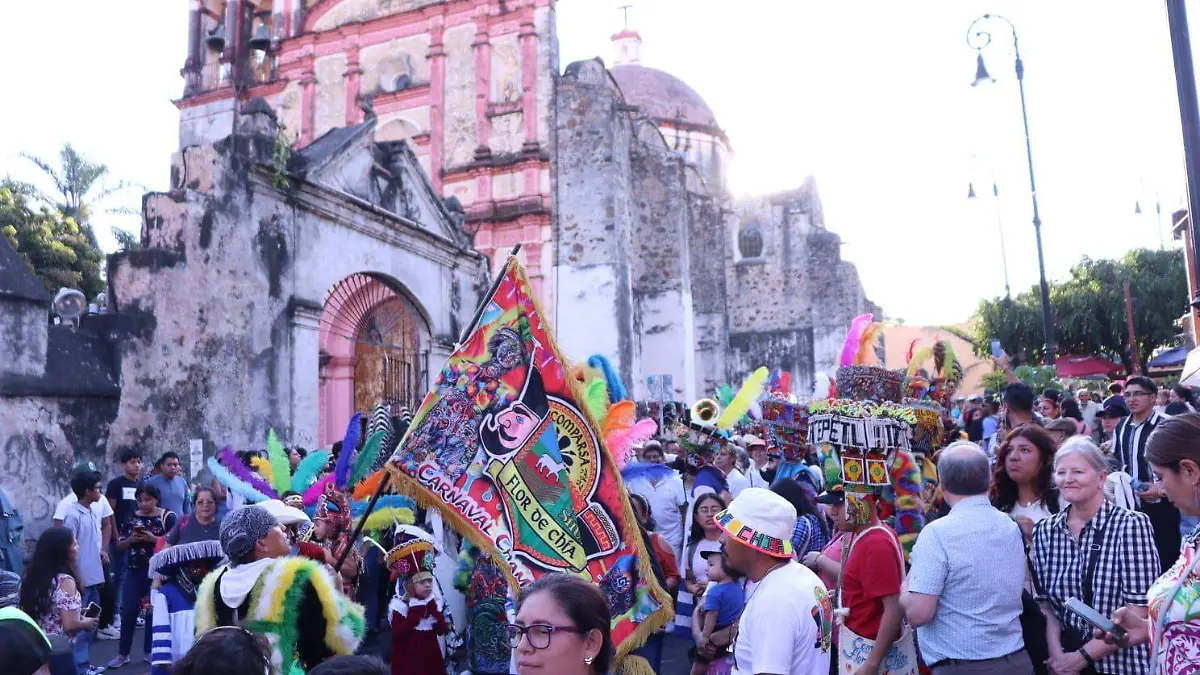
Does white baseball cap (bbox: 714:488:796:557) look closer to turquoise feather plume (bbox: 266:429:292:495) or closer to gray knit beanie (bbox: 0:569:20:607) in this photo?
gray knit beanie (bbox: 0:569:20:607)

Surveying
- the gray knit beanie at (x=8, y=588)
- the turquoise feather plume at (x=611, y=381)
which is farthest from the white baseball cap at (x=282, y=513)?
the turquoise feather plume at (x=611, y=381)

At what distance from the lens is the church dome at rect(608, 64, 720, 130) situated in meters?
42.1

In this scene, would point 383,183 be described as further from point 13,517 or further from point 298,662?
point 298,662

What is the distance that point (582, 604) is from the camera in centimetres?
244

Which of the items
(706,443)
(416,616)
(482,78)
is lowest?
(416,616)

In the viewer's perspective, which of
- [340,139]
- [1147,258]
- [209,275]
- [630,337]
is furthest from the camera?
[1147,258]

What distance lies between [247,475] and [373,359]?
7.92 m

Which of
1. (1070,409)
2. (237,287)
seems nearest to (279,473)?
(237,287)

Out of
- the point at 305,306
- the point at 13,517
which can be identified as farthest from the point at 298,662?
the point at 305,306

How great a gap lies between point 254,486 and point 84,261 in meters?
21.3

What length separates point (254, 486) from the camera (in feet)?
24.4

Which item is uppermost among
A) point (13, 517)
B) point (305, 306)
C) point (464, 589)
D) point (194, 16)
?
point (194, 16)

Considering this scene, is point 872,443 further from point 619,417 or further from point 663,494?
point 663,494

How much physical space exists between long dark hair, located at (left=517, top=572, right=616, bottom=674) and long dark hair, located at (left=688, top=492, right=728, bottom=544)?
4.04 m
